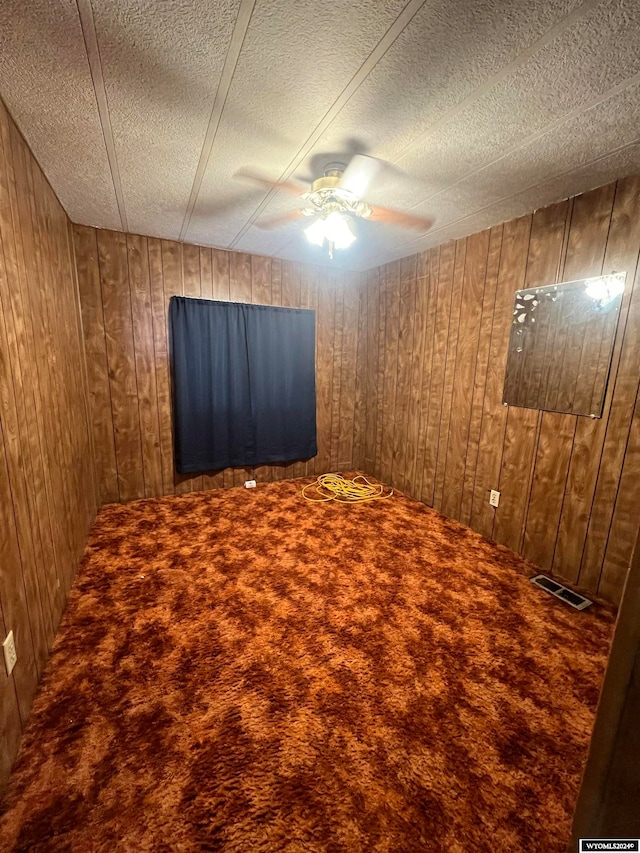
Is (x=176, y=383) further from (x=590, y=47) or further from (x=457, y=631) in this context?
(x=590, y=47)

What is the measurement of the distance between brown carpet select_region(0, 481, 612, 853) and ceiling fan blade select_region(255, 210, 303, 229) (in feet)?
7.49

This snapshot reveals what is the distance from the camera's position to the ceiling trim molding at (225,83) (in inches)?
40.7

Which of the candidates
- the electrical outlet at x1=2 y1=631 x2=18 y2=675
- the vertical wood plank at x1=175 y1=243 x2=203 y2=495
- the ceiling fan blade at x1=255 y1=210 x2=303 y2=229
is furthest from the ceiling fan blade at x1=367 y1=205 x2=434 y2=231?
the electrical outlet at x1=2 y1=631 x2=18 y2=675

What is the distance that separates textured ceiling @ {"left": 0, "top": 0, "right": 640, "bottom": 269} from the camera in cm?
104

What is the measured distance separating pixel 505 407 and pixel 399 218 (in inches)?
59.1

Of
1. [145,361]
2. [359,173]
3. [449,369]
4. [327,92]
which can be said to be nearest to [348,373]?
[449,369]

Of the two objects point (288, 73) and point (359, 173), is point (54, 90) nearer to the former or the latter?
point (288, 73)

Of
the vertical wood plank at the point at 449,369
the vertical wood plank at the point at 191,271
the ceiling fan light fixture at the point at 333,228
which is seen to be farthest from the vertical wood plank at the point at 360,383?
the ceiling fan light fixture at the point at 333,228

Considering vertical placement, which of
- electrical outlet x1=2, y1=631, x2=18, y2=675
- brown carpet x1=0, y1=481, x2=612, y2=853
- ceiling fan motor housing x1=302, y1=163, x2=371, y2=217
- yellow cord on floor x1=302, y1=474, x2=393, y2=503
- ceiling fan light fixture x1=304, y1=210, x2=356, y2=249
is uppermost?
ceiling fan motor housing x1=302, y1=163, x2=371, y2=217

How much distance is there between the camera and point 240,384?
11.2 ft

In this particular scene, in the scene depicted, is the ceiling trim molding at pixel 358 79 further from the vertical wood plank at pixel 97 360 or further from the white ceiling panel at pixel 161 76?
the vertical wood plank at pixel 97 360

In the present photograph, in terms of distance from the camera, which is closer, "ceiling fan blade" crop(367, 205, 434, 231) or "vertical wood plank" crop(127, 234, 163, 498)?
"ceiling fan blade" crop(367, 205, 434, 231)

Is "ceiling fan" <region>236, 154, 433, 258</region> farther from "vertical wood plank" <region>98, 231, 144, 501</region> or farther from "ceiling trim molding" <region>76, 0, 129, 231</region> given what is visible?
"vertical wood plank" <region>98, 231, 144, 501</region>

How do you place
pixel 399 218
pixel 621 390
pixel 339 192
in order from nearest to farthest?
pixel 339 192, pixel 621 390, pixel 399 218
